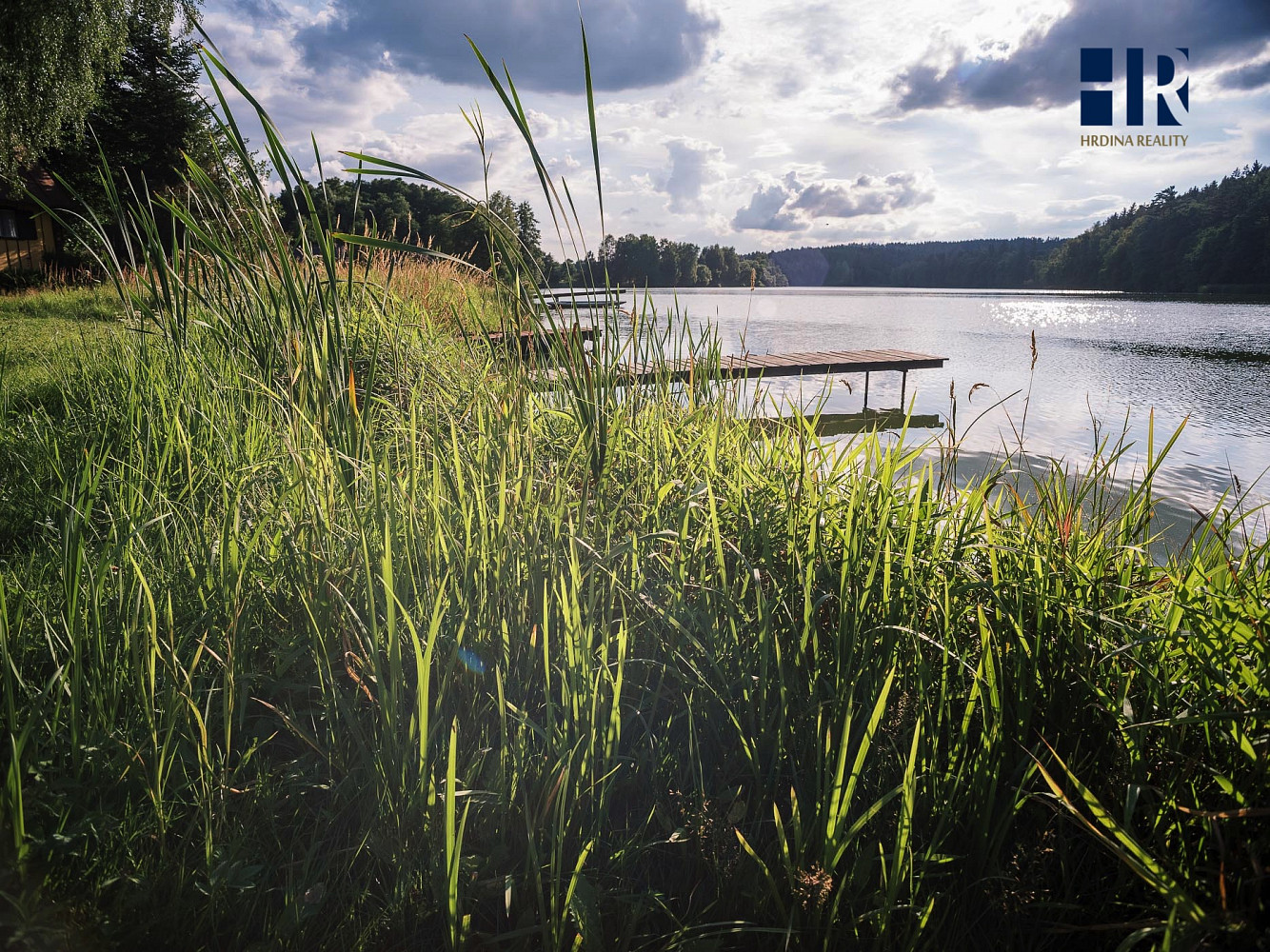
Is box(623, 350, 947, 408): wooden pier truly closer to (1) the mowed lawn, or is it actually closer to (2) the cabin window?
(1) the mowed lawn

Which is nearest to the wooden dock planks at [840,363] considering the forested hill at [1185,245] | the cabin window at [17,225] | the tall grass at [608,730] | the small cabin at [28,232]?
the tall grass at [608,730]

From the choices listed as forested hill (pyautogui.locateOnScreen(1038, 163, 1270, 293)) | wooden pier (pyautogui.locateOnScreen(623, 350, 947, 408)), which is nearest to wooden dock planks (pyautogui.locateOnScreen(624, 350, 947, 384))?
wooden pier (pyautogui.locateOnScreen(623, 350, 947, 408))

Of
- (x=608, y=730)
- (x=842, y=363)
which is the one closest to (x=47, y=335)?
(x=608, y=730)

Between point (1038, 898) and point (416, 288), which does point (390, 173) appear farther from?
point (416, 288)

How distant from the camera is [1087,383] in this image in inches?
324

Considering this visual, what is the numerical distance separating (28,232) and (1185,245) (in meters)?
52.5

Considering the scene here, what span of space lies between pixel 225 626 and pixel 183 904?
1.50 ft

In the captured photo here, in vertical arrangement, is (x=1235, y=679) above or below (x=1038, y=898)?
above

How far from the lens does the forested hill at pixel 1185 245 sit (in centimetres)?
3544

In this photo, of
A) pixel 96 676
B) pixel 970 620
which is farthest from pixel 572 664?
pixel 970 620

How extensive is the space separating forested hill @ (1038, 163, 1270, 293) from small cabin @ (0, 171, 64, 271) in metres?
Result: 49.2

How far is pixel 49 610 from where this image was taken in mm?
1336

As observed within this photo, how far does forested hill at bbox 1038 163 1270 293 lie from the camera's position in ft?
116

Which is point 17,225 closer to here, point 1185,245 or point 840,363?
point 840,363
